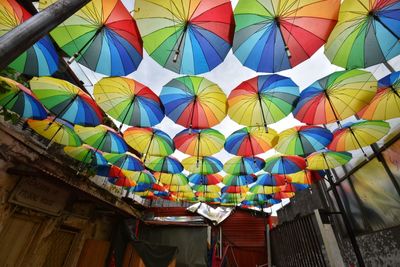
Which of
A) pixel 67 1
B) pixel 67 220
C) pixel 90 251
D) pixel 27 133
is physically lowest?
pixel 90 251

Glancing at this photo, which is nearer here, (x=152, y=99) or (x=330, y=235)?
(x=330, y=235)

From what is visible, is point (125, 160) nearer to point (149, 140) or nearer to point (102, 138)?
point (102, 138)

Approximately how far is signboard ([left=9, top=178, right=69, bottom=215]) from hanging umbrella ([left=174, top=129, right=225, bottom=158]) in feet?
14.1

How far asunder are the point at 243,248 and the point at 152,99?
10.7 m

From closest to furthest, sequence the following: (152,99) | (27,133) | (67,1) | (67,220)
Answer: (67,1), (152,99), (27,133), (67,220)

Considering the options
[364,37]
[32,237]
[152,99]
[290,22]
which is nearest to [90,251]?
[32,237]

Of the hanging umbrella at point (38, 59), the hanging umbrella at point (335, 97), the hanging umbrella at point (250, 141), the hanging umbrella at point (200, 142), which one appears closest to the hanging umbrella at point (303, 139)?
the hanging umbrella at point (250, 141)

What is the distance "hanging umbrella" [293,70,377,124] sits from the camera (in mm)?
4125

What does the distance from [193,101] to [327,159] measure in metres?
5.58

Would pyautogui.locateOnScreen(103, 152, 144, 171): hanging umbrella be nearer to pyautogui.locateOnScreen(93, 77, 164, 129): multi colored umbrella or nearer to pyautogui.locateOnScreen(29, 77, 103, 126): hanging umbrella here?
pyautogui.locateOnScreen(29, 77, 103, 126): hanging umbrella

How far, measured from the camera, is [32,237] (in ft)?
19.1

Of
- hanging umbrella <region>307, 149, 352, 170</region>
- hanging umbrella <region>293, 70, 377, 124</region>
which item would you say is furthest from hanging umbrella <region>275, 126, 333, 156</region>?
hanging umbrella <region>307, 149, 352, 170</region>

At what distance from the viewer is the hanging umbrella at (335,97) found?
412 centimetres

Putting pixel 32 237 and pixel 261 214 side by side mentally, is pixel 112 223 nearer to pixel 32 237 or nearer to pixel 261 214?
pixel 32 237
